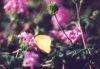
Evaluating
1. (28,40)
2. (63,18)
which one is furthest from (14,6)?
(28,40)

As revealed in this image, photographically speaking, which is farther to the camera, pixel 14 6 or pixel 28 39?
pixel 14 6

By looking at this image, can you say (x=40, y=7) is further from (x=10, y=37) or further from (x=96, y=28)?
(x=10, y=37)

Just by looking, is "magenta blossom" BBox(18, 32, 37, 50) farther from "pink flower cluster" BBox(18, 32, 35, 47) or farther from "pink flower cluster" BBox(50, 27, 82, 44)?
"pink flower cluster" BBox(50, 27, 82, 44)

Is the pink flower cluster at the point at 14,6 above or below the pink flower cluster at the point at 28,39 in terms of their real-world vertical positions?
above

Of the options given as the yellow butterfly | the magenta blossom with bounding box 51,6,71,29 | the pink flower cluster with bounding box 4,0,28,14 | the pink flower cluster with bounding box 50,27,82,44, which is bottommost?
the yellow butterfly

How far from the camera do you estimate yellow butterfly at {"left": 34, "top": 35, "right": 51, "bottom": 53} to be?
206 cm

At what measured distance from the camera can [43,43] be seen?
6.84 ft

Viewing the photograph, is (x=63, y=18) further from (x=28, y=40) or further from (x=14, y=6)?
(x=28, y=40)

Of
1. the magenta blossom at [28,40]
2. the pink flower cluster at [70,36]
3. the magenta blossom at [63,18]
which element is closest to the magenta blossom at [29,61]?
the magenta blossom at [28,40]

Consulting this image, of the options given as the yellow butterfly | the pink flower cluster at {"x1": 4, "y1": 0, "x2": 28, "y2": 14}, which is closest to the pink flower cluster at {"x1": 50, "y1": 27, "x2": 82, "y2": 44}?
the yellow butterfly

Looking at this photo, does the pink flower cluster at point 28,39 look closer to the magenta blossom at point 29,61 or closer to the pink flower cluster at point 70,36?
the magenta blossom at point 29,61

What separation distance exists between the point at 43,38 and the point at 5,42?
0.27 metres

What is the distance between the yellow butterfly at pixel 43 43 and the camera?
206cm

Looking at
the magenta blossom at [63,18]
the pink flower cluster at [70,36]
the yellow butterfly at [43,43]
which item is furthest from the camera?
the magenta blossom at [63,18]
